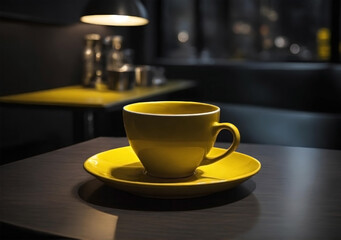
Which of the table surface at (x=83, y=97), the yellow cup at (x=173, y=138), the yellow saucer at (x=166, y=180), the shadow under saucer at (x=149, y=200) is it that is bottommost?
the table surface at (x=83, y=97)

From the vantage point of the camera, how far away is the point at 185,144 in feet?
2.17

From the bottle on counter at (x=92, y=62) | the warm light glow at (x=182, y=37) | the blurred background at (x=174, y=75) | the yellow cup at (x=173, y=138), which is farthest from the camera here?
the warm light glow at (x=182, y=37)

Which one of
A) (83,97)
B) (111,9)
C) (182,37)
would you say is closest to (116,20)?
A: (111,9)

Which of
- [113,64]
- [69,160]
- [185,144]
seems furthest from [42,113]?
[185,144]

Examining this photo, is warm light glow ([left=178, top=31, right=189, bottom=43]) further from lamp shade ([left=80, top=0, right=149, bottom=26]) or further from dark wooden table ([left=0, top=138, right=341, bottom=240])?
dark wooden table ([left=0, top=138, right=341, bottom=240])

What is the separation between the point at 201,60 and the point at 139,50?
0.58m

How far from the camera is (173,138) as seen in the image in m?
0.66

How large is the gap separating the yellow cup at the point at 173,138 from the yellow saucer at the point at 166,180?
0.07ft

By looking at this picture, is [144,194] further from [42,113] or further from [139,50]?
[139,50]

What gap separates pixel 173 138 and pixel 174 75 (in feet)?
10.8

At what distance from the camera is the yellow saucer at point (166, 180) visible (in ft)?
1.97

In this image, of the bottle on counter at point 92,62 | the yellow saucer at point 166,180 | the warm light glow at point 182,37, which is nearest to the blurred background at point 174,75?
the bottle on counter at point 92,62

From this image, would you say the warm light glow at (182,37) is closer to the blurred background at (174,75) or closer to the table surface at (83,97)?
the blurred background at (174,75)

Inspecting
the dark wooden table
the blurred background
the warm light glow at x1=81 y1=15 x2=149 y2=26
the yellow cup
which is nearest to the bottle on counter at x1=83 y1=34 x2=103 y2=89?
the blurred background
